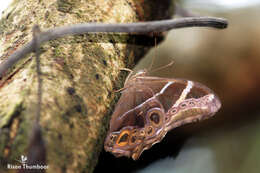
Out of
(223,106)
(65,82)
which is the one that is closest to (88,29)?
(65,82)

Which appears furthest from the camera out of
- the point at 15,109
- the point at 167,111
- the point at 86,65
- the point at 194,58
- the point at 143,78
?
the point at 194,58

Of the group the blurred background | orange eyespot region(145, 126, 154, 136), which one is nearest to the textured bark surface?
orange eyespot region(145, 126, 154, 136)

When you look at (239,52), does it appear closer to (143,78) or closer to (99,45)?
(143,78)

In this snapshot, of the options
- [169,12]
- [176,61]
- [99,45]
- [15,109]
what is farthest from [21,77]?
[176,61]

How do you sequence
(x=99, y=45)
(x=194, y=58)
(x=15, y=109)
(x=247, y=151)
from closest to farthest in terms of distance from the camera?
(x=15, y=109)
(x=99, y=45)
(x=247, y=151)
(x=194, y=58)

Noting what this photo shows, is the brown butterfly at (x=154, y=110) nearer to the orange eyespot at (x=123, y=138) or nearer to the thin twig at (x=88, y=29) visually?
the orange eyespot at (x=123, y=138)

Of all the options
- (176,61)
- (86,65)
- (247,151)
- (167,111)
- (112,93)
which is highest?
(86,65)

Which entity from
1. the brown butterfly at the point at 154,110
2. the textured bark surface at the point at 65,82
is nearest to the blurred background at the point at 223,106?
the brown butterfly at the point at 154,110
